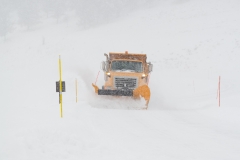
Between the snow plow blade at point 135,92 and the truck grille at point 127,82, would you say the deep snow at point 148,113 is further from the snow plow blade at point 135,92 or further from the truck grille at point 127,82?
the truck grille at point 127,82

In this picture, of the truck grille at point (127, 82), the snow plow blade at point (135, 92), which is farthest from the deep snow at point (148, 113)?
the truck grille at point (127, 82)

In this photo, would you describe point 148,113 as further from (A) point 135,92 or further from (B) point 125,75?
(B) point 125,75

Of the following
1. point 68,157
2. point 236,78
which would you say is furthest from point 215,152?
point 236,78

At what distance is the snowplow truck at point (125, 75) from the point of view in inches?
459

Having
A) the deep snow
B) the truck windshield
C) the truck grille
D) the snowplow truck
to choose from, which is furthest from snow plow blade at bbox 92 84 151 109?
the truck windshield

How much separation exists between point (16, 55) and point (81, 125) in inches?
1549

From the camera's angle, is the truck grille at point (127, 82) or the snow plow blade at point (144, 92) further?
the truck grille at point (127, 82)

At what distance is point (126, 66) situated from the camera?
1358cm

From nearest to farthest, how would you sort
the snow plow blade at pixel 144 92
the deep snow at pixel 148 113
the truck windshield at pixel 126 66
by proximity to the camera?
the deep snow at pixel 148 113 → the snow plow blade at pixel 144 92 → the truck windshield at pixel 126 66

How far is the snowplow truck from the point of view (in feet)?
38.2

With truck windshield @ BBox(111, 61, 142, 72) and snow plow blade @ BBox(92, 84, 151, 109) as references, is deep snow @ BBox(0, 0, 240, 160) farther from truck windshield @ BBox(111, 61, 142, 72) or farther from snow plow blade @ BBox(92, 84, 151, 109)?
truck windshield @ BBox(111, 61, 142, 72)

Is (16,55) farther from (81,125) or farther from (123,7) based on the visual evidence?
(81,125)

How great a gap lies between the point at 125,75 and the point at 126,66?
2.76 ft

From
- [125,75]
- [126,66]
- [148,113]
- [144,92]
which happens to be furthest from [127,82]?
[148,113]
